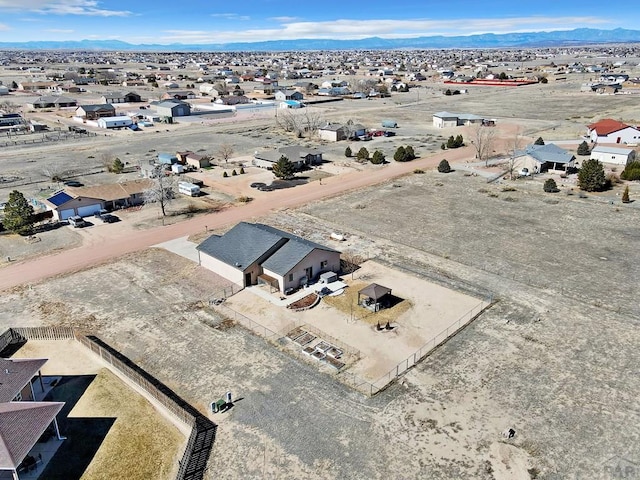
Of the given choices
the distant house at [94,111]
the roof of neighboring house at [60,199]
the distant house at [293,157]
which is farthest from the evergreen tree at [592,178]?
the distant house at [94,111]

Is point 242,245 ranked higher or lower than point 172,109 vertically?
lower

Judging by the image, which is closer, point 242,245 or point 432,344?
point 432,344

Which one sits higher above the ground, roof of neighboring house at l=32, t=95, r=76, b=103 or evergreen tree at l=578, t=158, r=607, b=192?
roof of neighboring house at l=32, t=95, r=76, b=103

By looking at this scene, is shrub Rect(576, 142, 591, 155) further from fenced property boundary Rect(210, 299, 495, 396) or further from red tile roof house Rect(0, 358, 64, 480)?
red tile roof house Rect(0, 358, 64, 480)

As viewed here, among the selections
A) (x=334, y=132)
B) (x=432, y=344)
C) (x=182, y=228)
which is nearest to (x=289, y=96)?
(x=334, y=132)

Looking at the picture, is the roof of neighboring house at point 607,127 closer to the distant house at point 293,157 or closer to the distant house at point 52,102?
the distant house at point 293,157

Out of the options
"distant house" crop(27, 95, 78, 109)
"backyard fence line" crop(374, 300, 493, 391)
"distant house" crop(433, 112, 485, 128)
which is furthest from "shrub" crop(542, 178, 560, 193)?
"distant house" crop(27, 95, 78, 109)

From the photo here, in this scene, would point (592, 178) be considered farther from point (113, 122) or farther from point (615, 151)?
point (113, 122)
